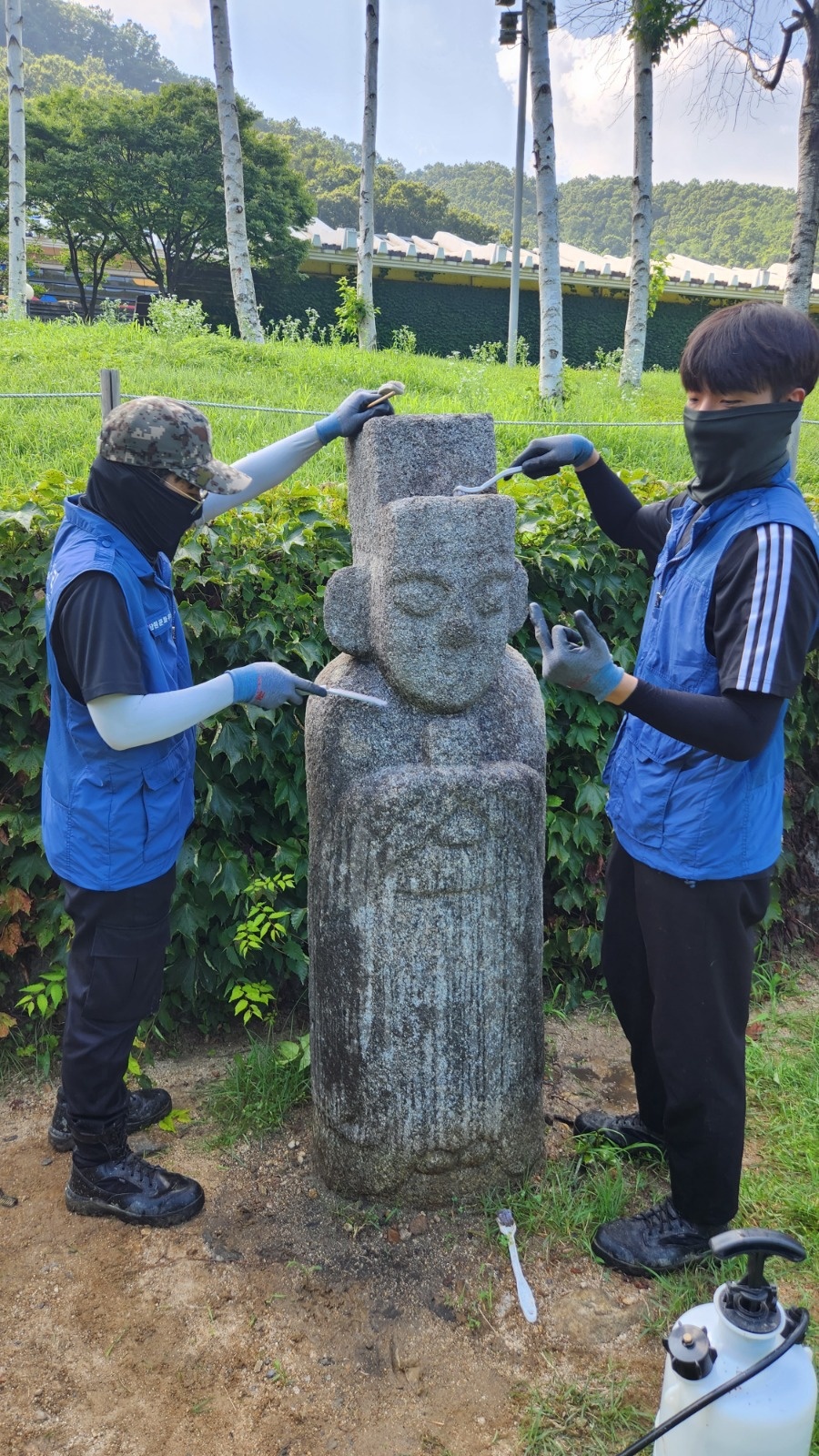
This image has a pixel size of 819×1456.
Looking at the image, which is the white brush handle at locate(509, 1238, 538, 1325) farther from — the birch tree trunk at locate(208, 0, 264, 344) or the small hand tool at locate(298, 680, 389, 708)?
the birch tree trunk at locate(208, 0, 264, 344)

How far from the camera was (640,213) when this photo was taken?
1076 cm

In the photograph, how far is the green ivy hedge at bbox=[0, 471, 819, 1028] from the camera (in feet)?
9.77

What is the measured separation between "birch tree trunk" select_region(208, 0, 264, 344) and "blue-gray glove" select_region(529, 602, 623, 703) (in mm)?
10966

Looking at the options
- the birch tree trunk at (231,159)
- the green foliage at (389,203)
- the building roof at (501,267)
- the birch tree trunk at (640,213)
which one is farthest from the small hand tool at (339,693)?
the green foliage at (389,203)

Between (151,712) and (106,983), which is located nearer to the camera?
(151,712)

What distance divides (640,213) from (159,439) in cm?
1056

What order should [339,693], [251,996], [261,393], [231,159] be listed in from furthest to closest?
1. [231,159]
2. [261,393]
3. [251,996]
4. [339,693]

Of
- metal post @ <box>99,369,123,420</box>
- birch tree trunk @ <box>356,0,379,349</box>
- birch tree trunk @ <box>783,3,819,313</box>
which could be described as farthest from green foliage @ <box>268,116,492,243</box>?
metal post @ <box>99,369,123,420</box>

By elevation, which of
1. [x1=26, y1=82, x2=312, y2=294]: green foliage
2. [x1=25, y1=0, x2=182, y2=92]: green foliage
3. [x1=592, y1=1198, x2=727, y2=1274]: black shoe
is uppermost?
[x1=25, y1=0, x2=182, y2=92]: green foliage

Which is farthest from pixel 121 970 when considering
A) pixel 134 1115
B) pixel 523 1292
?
pixel 523 1292

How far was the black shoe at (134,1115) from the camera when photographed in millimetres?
2801

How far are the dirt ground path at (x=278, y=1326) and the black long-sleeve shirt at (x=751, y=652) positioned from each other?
4.78ft

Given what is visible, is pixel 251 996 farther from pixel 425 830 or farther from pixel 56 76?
pixel 56 76

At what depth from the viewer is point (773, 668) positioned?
5.84 feet
